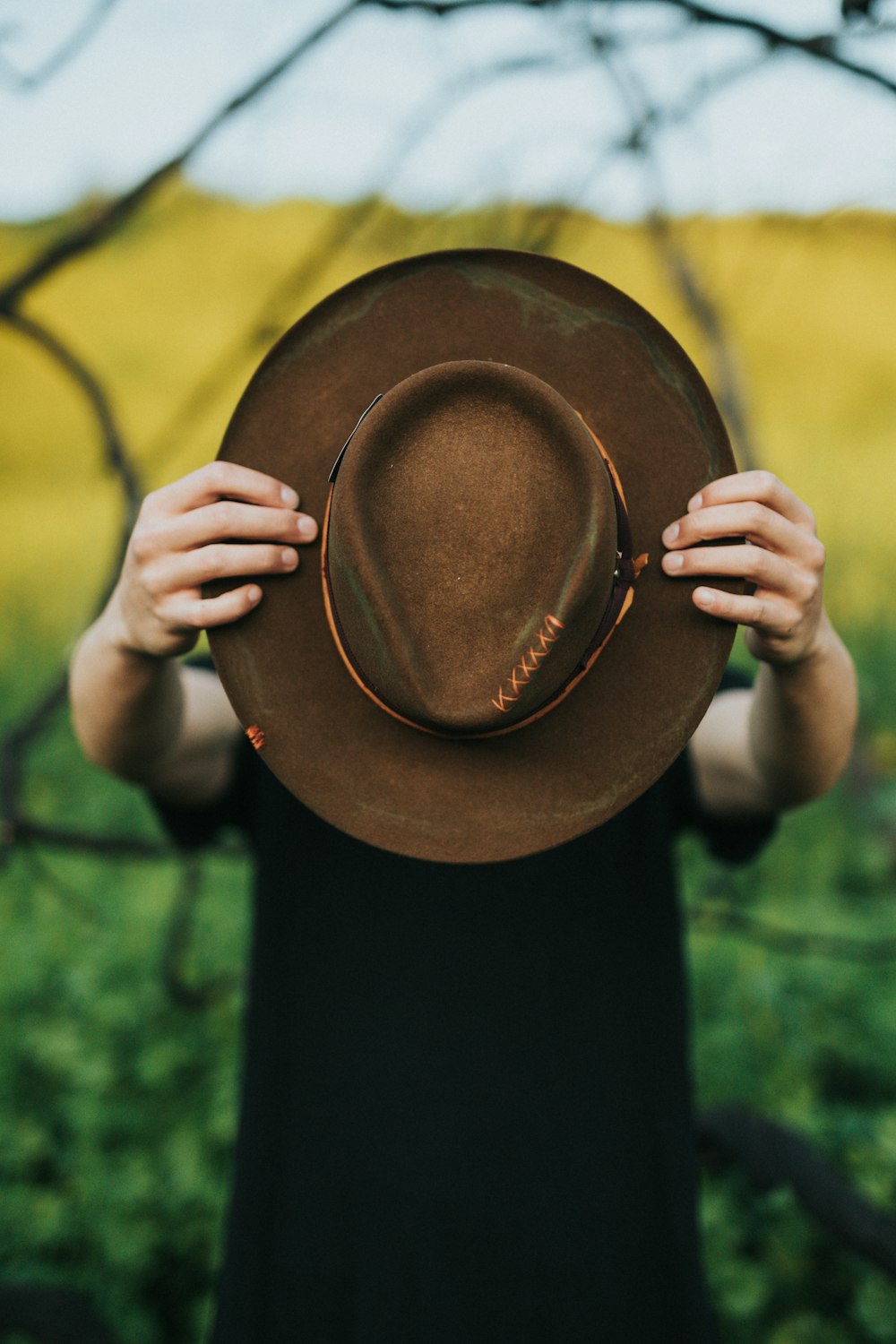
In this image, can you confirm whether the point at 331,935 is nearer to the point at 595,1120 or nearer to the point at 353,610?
the point at 595,1120

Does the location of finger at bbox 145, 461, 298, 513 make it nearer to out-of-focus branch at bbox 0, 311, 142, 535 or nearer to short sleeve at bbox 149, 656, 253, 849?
short sleeve at bbox 149, 656, 253, 849

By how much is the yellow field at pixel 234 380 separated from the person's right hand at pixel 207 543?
4.42 meters

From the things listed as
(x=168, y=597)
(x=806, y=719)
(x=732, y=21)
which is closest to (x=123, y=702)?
(x=168, y=597)

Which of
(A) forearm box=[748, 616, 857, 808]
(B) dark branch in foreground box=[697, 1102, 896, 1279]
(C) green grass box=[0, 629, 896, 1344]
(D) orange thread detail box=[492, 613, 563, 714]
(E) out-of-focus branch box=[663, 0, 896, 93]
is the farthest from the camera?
(C) green grass box=[0, 629, 896, 1344]

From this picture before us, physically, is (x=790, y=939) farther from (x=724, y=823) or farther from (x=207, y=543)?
(x=207, y=543)

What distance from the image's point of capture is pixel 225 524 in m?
1.10

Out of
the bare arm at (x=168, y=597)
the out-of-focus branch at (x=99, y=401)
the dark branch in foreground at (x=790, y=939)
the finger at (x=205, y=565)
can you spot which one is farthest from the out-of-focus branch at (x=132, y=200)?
the dark branch in foreground at (x=790, y=939)

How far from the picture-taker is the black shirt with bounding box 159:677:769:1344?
4.64ft

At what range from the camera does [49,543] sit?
6.33 meters

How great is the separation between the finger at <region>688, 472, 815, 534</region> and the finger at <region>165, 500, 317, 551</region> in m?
0.53

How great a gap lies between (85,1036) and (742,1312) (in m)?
2.14

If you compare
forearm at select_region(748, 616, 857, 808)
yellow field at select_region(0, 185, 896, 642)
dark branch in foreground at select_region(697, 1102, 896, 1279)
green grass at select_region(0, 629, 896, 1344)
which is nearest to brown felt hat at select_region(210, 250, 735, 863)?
forearm at select_region(748, 616, 857, 808)

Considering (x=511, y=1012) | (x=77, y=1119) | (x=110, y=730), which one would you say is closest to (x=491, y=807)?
(x=511, y=1012)

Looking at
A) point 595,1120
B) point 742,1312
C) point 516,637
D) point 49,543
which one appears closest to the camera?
point 516,637
